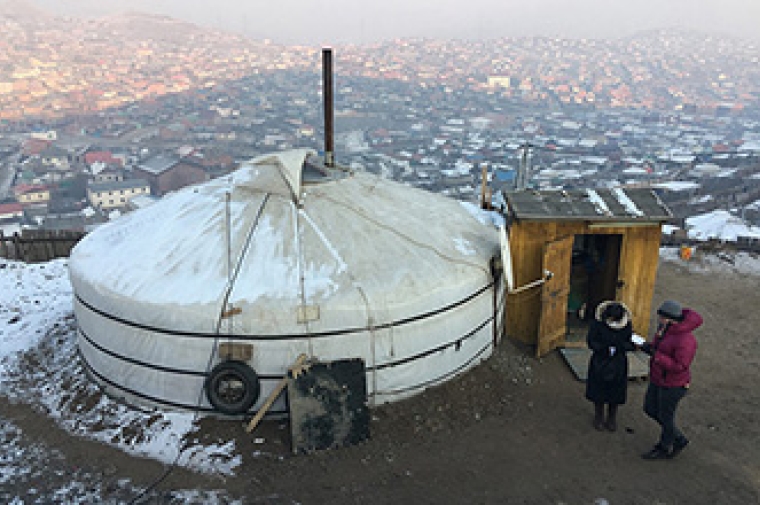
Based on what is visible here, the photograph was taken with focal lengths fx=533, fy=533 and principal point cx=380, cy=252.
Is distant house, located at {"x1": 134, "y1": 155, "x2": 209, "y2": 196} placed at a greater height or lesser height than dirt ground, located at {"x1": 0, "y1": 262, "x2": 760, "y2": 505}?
lesser

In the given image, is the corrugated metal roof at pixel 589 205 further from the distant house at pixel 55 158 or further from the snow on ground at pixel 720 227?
the distant house at pixel 55 158

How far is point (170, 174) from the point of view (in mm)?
40250

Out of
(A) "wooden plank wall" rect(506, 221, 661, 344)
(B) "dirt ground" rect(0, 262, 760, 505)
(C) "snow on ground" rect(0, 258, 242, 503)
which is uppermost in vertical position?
(A) "wooden plank wall" rect(506, 221, 661, 344)

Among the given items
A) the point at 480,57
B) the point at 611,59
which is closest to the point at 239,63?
the point at 480,57

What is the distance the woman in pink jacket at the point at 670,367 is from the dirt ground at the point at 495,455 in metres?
0.23

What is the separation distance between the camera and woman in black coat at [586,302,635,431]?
517cm

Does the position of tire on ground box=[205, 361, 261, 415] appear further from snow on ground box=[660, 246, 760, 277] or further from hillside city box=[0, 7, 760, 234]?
snow on ground box=[660, 246, 760, 277]

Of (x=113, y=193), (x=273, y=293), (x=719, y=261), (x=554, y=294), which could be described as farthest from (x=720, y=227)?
Answer: (x=113, y=193)

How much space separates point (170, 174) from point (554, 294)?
126ft

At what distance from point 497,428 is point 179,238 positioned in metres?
4.36

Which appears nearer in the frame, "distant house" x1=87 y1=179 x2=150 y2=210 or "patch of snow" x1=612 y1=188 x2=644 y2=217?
"patch of snow" x1=612 y1=188 x2=644 y2=217

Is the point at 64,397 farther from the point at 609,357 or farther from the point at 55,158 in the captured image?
the point at 55,158

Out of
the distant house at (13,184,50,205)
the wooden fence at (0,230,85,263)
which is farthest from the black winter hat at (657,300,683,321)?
the distant house at (13,184,50,205)

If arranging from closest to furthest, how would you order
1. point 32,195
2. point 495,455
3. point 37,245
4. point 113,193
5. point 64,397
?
point 495,455, point 64,397, point 37,245, point 113,193, point 32,195
